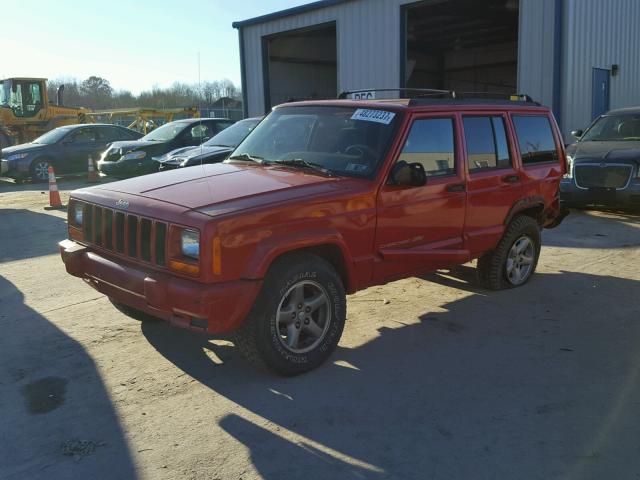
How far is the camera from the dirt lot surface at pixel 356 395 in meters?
2.96

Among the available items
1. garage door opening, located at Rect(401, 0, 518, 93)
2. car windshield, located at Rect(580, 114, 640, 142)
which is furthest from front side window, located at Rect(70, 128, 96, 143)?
car windshield, located at Rect(580, 114, 640, 142)

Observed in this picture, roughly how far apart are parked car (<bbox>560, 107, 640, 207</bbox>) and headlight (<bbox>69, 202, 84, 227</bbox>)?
773 cm

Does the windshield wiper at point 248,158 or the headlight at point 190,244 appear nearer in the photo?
the headlight at point 190,244

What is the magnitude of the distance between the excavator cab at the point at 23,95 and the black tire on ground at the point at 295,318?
919 inches

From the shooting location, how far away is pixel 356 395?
144 inches

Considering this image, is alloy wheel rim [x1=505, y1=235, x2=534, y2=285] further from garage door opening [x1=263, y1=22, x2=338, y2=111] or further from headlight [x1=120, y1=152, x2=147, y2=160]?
garage door opening [x1=263, y1=22, x2=338, y2=111]

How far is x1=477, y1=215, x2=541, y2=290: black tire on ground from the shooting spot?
564cm

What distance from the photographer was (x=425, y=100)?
4805mm

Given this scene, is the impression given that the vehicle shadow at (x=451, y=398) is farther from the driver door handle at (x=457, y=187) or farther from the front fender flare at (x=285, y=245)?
the driver door handle at (x=457, y=187)

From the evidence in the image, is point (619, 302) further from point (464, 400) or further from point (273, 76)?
point (273, 76)

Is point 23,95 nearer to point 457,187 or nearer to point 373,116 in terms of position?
point 373,116

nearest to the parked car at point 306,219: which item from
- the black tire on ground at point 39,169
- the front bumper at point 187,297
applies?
the front bumper at point 187,297

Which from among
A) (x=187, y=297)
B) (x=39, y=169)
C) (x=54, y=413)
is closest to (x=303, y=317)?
(x=187, y=297)

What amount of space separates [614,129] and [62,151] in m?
13.6
